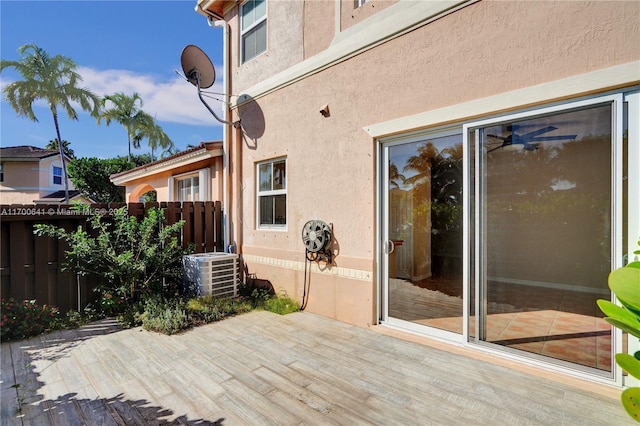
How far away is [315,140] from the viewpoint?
5.02 meters

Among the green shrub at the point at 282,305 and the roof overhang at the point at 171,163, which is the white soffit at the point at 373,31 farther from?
the green shrub at the point at 282,305

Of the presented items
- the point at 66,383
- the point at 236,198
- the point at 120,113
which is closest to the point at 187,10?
the point at 236,198

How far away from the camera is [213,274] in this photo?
5609 millimetres

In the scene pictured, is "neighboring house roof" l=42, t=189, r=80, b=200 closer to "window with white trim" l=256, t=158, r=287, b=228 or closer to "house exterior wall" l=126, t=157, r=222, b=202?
"house exterior wall" l=126, t=157, r=222, b=202

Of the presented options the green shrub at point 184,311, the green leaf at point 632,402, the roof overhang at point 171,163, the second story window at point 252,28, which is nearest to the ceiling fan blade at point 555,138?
the green leaf at point 632,402

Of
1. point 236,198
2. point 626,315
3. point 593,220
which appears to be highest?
point 236,198

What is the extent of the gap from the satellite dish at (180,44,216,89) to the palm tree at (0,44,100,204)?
20.9 m

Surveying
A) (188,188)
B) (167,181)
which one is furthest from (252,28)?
(167,181)

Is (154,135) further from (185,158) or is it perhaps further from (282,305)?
(282,305)

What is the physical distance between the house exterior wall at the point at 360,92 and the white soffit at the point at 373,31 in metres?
0.05

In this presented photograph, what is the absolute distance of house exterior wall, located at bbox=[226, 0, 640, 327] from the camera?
2.84m

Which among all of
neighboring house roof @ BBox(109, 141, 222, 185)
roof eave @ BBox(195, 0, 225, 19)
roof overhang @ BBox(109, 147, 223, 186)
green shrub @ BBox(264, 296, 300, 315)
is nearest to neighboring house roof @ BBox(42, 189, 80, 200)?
roof overhang @ BBox(109, 147, 223, 186)

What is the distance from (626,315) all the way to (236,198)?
611 centimetres

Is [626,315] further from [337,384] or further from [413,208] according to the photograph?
[413,208]
